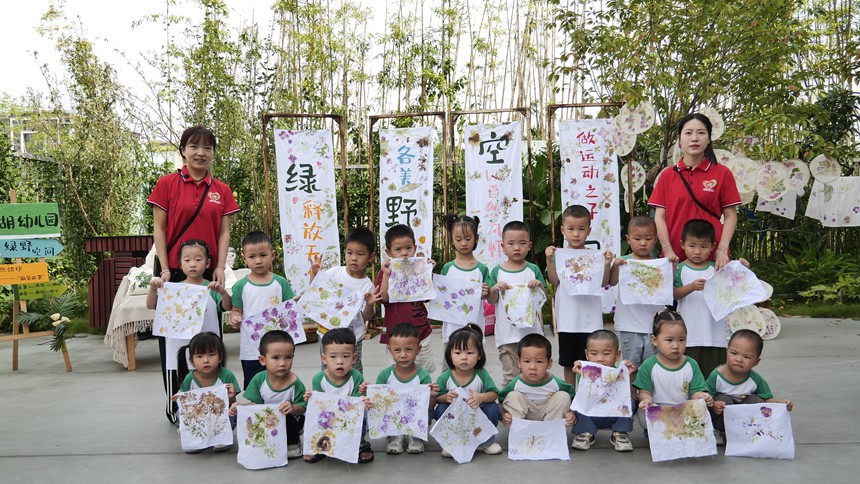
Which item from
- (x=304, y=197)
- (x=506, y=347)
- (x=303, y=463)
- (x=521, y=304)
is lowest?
(x=303, y=463)

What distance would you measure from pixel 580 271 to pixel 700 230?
1.87 feet

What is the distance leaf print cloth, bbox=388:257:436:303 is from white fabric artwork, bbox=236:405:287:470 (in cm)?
78

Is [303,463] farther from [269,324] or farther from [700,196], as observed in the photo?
[700,196]

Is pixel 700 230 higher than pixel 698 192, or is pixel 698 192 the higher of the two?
pixel 698 192

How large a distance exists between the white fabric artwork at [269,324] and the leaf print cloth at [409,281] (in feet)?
1.55

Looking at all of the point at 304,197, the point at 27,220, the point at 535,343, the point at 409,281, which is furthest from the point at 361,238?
the point at 27,220

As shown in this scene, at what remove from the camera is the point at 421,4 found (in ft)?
26.1

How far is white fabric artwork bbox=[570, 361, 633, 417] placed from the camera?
2.93m

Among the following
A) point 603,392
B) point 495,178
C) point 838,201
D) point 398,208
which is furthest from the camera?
point 838,201

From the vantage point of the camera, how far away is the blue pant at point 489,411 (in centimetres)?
307

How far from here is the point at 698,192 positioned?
3338 mm

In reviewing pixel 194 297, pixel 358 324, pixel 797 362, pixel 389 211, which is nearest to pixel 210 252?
pixel 194 297

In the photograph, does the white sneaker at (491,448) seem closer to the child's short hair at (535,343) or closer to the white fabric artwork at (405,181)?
the child's short hair at (535,343)

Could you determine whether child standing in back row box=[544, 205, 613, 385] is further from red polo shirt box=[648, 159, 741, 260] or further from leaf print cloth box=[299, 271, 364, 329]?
leaf print cloth box=[299, 271, 364, 329]
